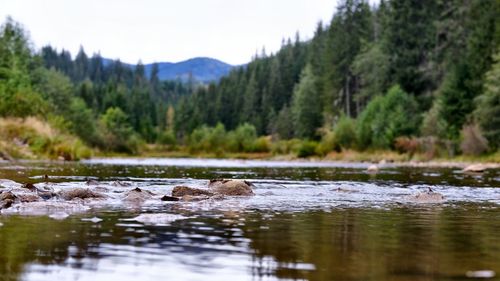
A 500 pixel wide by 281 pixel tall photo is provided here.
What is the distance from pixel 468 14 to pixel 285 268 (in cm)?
7844

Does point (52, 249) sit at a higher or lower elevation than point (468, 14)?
lower

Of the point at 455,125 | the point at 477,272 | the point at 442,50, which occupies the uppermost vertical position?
the point at 442,50

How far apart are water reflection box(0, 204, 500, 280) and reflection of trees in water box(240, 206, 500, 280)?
0.6 inches

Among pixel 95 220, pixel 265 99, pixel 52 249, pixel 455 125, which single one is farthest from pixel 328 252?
pixel 265 99

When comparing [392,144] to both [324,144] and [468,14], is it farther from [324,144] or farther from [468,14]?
[468,14]


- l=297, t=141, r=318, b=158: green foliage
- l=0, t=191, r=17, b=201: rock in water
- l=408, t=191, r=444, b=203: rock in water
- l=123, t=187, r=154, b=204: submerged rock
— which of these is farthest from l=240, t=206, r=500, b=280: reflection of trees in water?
l=297, t=141, r=318, b=158: green foliage

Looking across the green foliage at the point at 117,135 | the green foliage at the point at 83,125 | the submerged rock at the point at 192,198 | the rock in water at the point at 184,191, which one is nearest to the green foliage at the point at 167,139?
the green foliage at the point at 117,135

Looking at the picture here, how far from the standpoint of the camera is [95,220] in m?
12.5

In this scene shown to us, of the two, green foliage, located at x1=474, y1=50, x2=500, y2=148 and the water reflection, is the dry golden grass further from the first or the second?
the water reflection

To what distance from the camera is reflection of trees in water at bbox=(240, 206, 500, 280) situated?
795 cm

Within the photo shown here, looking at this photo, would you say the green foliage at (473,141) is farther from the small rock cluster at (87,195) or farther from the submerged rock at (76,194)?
the submerged rock at (76,194)

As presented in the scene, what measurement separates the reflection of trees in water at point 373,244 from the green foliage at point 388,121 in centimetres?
6040

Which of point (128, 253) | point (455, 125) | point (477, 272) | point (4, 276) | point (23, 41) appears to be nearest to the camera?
point (4, 276)

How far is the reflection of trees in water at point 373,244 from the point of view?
313 inches
